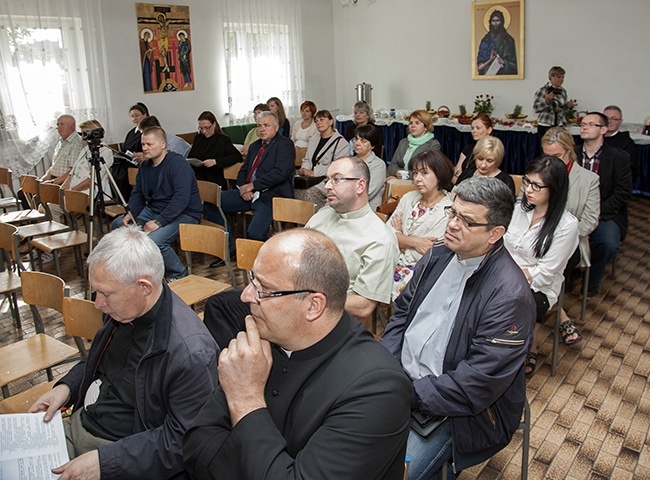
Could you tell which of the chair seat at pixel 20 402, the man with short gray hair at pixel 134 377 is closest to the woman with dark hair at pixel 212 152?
the chair seat at pixel 20 402

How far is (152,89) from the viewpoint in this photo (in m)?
8.84

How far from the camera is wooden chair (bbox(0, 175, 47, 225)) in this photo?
5.41 metres

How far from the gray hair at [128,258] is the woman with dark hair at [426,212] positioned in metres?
1.71

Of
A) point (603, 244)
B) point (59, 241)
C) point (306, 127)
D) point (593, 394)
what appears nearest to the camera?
point (593, 394)

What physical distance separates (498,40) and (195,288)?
7.43 metres

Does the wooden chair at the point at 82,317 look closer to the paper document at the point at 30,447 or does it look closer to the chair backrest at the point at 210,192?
the paper document at the point at 30,447

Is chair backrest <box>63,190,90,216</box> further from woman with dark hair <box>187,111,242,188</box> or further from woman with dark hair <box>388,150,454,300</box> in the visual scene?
woman with dark hair <box>388,150,454,300</box>

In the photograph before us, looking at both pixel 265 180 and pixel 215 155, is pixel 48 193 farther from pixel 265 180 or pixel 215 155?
pixel 265 180

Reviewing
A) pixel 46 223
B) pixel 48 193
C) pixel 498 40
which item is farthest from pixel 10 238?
pixel 498 40

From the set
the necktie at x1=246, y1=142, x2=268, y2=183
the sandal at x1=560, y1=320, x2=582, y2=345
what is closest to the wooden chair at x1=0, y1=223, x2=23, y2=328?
the necktie at x1=246, y1=142, x2=268, y2=183

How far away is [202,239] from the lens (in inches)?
150

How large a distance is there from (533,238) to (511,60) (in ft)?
21.6

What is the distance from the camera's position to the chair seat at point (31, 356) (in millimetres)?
2588

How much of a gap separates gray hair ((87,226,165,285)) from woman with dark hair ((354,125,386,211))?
10.2 feet
